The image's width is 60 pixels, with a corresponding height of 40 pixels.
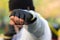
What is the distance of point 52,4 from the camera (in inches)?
22.8

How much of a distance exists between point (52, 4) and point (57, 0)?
0.11 ft

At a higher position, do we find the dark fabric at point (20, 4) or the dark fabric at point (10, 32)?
→ the dark fabric at point (20, 4)

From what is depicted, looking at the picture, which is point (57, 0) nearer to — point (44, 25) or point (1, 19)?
point (44, 25)

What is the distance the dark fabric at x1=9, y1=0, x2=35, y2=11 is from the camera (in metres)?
0.57

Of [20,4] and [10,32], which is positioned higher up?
[20,4]

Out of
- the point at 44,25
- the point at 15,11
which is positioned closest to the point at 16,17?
the point at 15,11

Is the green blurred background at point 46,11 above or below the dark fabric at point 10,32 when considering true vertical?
above

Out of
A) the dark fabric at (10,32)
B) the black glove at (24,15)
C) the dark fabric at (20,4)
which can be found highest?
the dark fabric at (20,4)

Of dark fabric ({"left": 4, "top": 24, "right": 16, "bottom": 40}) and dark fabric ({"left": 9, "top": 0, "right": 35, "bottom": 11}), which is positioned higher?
dark fabric ({"left": 9, "top": 0, "right": 35, "bottom": 11})

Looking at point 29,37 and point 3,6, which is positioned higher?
point 3,6

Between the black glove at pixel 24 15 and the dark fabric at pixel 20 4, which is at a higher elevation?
the dark fabric at pixel 20 4

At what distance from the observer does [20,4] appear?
58cm

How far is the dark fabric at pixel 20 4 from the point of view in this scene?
0.57 metres

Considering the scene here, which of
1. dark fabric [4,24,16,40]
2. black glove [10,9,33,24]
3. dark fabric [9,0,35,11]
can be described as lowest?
dark fabric [4,24,16,40]
